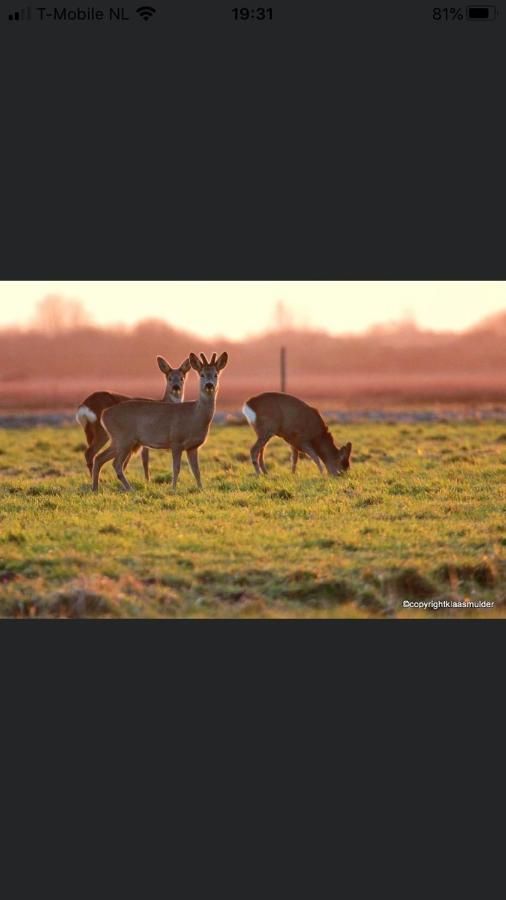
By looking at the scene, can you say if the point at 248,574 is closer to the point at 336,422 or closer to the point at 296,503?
the point at 296,503

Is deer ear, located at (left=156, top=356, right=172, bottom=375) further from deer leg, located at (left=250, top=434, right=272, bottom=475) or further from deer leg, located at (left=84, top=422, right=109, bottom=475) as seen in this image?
deer leg, located at (left=250, top=434, right=272, bottom=475)

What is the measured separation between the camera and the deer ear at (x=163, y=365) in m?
17.6

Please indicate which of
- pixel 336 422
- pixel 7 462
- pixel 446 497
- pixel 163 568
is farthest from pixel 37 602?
pixel 336 422

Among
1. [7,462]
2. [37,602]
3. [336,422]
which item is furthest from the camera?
[336,422]

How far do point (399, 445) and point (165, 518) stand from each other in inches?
373

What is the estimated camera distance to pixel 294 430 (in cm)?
1833

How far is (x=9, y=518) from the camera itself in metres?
14.3

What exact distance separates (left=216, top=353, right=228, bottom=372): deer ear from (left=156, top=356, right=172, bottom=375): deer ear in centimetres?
176

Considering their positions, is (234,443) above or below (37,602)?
above

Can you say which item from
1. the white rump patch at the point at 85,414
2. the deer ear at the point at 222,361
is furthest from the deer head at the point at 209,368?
the white rump patch at the point at 85,414

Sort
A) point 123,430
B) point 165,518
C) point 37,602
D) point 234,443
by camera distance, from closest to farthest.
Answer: point 37,602
point 165,518
point 123,430
point 234,443
